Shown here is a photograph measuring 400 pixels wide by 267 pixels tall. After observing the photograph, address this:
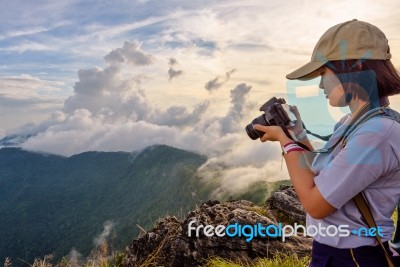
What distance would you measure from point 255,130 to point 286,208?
→ 19.2ft

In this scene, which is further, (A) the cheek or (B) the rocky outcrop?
(B) the rocky outcrop

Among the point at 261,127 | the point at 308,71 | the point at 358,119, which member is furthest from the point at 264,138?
the point at 358,119

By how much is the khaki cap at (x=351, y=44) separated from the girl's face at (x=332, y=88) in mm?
76

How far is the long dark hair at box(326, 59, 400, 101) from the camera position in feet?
7.98

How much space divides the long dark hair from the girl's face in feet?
0.09

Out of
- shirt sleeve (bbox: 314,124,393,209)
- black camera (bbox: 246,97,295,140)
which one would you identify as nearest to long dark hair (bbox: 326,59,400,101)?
shirt sleeve (bbox: 314,124,393,209)

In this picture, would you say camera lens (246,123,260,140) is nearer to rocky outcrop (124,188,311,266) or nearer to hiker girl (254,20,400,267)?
hiker girl (254,20,400,267)

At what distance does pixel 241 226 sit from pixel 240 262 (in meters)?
0.70

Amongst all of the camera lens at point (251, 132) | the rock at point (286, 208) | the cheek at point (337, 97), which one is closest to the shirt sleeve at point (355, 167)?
the cheek at point (337, 97)

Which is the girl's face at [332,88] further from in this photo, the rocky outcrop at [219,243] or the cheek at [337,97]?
the rocky outcrop at [219,243]

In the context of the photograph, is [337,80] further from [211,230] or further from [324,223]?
[211,230]

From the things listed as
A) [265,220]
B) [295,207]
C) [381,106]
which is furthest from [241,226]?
[381,106]

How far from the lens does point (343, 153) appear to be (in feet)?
7.75

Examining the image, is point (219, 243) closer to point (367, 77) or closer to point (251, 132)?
point (251, 132)
